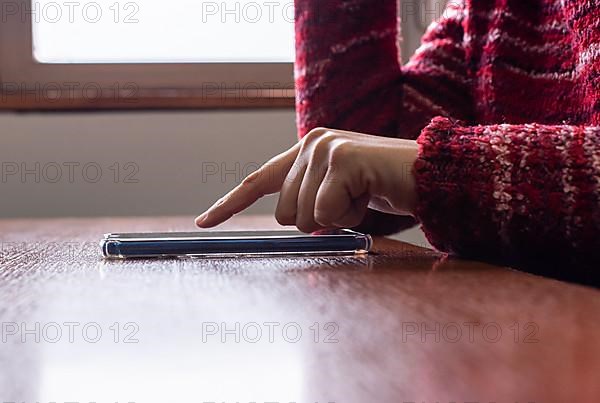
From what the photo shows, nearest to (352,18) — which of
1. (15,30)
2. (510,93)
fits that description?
(510,93)

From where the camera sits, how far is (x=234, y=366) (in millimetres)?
214

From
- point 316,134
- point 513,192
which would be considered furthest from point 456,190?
point 316,134

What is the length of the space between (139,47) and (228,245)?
1196 millimetres

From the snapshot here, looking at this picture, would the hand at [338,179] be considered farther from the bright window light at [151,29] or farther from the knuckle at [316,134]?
the bright window light at [151,29]

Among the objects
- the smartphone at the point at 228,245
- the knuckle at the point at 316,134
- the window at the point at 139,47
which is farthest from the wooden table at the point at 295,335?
the window at the point at 139,47

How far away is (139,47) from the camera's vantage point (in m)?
1.60

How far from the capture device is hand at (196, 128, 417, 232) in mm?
519

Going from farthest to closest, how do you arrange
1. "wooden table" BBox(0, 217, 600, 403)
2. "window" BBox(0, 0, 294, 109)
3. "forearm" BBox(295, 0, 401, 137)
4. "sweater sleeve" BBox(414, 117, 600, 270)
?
"window" BBox(0, 0, 294, 109)
"forearm" BBox(295, 0, 401, 137)
"sweater sleeve" BBox(414, 117, 600, 270)
"wooden table" BBox(0, 217, 600, 403)

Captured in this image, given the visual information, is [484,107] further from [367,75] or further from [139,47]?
[139,47]

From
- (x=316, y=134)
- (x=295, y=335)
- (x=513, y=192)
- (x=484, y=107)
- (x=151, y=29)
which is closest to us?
(x=295, y=335)

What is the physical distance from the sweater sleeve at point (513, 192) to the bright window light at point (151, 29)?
114 cm

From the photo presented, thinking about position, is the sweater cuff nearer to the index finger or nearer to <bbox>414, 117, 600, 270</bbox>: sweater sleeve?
<bbox>414, 117, 600, 270</bbox>: sweater sleeve

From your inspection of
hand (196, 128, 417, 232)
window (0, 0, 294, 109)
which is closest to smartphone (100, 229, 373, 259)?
hand (196, 128, 417, 232)

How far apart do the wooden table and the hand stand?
101mm
